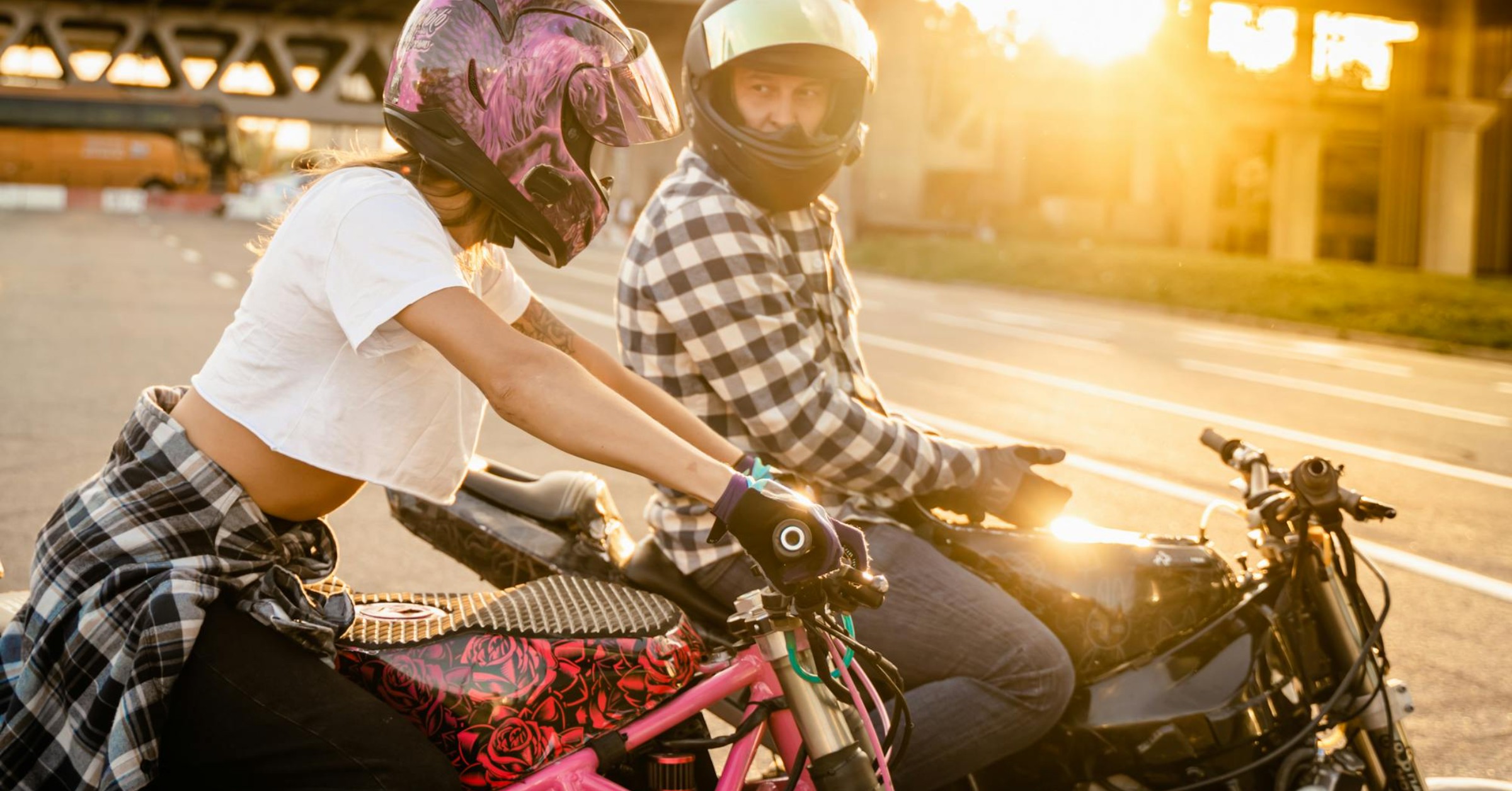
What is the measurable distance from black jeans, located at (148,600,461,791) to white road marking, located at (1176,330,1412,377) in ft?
47.2

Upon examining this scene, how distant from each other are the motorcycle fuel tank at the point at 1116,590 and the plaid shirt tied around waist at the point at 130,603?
132 cm

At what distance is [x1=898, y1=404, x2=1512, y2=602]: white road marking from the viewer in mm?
5883

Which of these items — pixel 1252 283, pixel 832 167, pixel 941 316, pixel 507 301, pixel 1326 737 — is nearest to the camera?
pixel 507 301

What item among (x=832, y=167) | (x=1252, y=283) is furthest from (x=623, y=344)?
(x=1252, y=283)

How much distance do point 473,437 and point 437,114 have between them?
1.72 ft

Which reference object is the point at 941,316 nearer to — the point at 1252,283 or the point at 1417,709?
the point at 1252,283

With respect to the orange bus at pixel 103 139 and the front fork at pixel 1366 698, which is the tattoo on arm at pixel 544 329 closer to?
the front fork at pixel 1366 698

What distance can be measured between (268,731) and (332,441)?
42cm

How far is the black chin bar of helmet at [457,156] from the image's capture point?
2059 millimetres

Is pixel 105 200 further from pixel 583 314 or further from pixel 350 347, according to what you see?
pixel 350 347

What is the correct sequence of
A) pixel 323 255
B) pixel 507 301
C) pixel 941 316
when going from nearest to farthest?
pixel 323 255
pixel 507 301
pixel 941 316

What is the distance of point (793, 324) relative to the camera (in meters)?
2.81

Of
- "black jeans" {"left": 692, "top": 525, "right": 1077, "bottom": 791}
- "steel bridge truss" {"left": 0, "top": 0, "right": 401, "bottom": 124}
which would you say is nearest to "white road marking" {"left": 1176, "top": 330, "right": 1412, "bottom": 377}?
"black jeans" {"left": 692, "top": 525, "right": 1077, "bottom": 791}

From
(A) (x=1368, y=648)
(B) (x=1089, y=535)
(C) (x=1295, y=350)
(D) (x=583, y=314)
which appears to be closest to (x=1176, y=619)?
(B) (x=1089, y=535)
